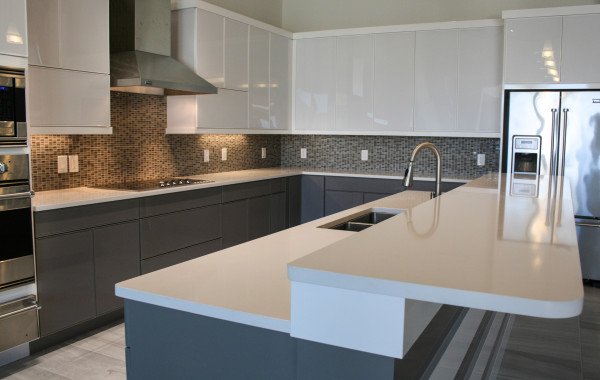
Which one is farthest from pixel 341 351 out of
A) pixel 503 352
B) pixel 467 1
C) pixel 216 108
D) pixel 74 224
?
pixel 467 1

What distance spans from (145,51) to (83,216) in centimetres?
146

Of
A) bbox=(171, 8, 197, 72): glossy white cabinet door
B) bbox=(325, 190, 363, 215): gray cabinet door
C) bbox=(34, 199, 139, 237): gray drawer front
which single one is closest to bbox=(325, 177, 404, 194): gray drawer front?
bbox=(325, 190, 363, 215): gray cabinet door

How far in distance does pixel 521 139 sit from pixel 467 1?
171 centimetres

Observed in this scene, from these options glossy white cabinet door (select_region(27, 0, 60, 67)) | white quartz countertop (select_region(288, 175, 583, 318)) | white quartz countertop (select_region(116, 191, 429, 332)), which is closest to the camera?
white quartz countertop (select_region(288, 175, 583, 318))

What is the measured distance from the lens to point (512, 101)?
4719mm

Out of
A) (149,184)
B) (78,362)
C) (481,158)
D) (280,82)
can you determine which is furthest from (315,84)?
(78,362)

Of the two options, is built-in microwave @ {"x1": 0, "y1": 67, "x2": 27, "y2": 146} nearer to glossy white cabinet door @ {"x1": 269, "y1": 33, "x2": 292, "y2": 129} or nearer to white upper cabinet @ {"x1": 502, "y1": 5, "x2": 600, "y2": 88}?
glossy white cabinet door @ {"x1": 269, "y1": 33, "x2": 292, "y2": 129}

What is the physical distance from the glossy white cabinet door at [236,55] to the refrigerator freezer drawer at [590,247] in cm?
325

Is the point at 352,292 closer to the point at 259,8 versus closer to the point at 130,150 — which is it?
the point at 130,150

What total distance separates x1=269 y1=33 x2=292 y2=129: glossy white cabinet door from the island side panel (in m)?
4.16

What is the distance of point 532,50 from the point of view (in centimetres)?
464

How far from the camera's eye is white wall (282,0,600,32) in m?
5.34

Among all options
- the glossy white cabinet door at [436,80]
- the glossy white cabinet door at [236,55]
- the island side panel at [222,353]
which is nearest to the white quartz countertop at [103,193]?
the glossy white cabinet door at [436,80]

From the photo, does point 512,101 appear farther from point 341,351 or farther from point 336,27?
point 341,351
